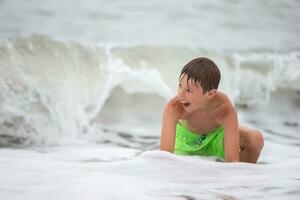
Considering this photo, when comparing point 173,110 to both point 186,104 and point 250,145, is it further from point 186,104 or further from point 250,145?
point 250,145

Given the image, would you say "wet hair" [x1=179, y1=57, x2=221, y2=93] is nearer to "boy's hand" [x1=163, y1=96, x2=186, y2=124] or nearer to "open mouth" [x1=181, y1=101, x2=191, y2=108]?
"open mouth" [x1=181, y1=101, x2=191, y2=108]

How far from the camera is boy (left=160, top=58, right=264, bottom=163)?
3.03 m

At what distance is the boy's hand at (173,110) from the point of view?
3217 mm

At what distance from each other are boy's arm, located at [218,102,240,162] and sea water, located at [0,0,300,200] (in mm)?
123

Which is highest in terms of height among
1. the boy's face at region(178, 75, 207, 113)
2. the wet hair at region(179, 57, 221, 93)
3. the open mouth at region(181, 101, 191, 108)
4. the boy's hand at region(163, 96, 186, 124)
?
the wet hair at region(179, 57, 221, 93)

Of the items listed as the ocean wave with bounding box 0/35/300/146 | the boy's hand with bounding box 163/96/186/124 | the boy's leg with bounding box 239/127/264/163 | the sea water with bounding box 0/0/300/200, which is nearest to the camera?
the sea water with bounding box 0/0/300/200

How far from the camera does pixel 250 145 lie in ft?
11.1

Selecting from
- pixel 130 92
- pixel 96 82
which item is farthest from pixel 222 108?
pixel 96 82

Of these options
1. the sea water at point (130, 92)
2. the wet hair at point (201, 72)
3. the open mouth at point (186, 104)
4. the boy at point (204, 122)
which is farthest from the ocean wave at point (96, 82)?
the wet hair at point (201, 72)

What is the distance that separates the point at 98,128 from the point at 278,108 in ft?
6.82

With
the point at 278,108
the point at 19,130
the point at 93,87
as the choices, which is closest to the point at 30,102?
the point at 19,130

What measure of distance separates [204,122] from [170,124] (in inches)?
9.4

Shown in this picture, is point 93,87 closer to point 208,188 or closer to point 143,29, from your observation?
point 143,29

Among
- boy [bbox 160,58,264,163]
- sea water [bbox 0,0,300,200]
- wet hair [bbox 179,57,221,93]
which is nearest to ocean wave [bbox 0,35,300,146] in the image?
sea water [bbox 0,0,300,200]
